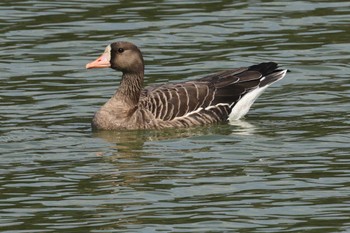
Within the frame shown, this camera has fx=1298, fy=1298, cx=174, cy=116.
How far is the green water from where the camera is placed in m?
14.0

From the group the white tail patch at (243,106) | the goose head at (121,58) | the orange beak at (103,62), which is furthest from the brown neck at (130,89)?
the white tail patch at (243,106)

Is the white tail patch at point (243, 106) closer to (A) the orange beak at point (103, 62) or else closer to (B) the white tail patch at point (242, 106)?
(B) the white tail patch at point (242, 106)

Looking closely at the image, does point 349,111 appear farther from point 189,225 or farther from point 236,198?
point 189,225

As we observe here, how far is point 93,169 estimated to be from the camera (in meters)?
16.3

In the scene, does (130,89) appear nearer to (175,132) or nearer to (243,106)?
(175,132)

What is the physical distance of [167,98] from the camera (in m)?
19.7

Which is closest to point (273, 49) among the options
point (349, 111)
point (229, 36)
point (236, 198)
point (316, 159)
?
point (229, 36)

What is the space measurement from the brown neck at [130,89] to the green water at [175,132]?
773 mm

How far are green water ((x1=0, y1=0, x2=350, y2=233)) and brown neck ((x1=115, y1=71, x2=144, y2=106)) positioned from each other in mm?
773

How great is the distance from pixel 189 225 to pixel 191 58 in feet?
33.9

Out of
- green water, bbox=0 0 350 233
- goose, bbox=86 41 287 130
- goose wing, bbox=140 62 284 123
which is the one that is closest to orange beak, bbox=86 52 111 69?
goose, bbox=86 41 287 130

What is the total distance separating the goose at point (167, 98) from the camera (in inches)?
765

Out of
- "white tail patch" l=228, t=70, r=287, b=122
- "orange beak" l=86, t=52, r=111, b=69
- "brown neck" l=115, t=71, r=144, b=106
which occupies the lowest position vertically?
"white tail patch" l=228, t=70, r=287, b=122

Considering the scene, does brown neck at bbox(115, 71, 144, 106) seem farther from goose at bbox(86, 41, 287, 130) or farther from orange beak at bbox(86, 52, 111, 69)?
orange beak at bbox(86, 52, 111, 69)
